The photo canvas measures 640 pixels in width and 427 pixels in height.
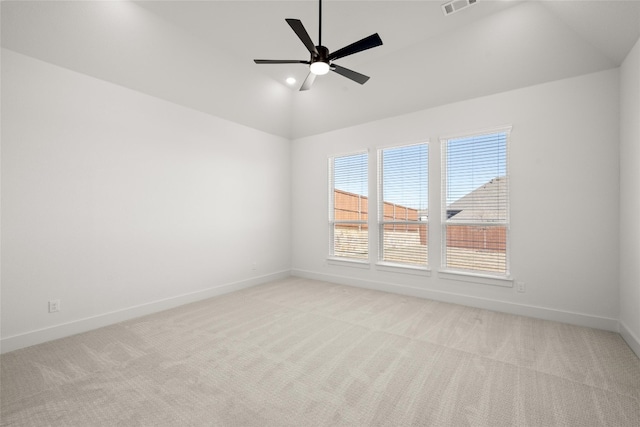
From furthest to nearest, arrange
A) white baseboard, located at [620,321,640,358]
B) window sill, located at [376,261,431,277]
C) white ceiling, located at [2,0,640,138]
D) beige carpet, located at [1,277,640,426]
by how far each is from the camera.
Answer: window sill, located at [376,261,431,277] < white ceiling, located at [2,0,640,138] < white baseboard, located at [620,321,640,358] < beige carpet, located at [1,277,640,426]

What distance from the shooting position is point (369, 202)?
5.32 metres

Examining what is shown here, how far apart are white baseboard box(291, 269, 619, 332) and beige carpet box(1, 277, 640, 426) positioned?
0.14 meters

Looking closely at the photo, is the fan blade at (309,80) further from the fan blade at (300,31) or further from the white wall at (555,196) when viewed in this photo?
the white wall at (555,196)

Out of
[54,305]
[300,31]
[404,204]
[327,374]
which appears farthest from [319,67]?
[54,305]

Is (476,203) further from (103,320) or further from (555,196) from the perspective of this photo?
(103,320)

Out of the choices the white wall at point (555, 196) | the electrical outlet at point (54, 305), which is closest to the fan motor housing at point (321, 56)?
the white wall at point (555, 196)

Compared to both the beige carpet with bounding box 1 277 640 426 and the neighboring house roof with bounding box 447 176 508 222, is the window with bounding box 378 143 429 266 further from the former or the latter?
the beige carpet with bounding box 1 277 640 426

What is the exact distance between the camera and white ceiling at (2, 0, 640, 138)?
289 centimetres

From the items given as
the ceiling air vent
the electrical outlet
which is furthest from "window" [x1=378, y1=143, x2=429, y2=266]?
the electrical outlet

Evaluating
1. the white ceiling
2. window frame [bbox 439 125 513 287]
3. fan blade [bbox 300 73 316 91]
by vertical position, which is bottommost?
window frame [bbox 439 125 513 287]

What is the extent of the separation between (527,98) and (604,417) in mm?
3528

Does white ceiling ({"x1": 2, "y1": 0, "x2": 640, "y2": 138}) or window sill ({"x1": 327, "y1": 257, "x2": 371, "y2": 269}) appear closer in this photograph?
white ceiling ({"x1": 2, "y1": 0, "x2": 640, "y2": 138})

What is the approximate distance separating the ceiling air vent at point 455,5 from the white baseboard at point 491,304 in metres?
3.70

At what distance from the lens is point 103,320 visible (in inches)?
138
